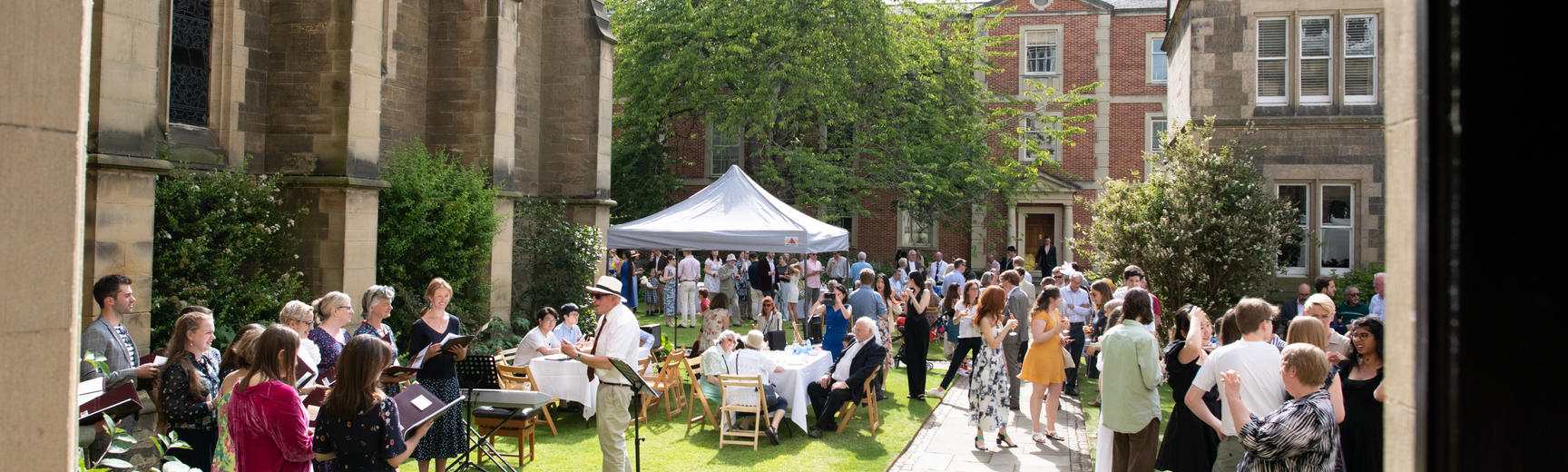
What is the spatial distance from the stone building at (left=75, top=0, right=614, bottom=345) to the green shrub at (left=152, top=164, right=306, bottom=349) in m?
0.41

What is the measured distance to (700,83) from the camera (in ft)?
90.4

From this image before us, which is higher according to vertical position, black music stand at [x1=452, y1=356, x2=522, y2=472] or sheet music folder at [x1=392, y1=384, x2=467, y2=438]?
sheet music folder at [x1=392, y1=384, x2=467, y2=438]

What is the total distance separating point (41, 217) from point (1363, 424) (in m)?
5.69

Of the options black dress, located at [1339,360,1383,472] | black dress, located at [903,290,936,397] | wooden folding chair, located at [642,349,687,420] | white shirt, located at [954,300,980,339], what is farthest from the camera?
black dress, located at [903,290,936,397]

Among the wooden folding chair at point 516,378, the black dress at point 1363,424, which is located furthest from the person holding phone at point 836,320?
the black dress at point 1363,424

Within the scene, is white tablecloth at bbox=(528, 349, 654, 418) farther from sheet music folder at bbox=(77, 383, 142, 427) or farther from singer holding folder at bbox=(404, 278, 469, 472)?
sheet music folder at bbox=(77, 383, 142, 427)

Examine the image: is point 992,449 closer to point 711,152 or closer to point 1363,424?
point 1363,424

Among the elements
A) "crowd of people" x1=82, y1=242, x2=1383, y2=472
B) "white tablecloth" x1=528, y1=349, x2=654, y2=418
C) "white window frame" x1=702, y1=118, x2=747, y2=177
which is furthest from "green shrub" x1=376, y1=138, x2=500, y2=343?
"white window frame" x1=702, y1=118, x2=747, y2=177

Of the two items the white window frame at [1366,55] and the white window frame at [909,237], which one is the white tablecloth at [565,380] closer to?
the white window frame at [1366,55]

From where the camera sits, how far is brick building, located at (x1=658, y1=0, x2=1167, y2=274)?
108ft

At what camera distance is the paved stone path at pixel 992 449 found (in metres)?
8.53

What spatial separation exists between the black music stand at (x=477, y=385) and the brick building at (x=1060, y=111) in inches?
979
